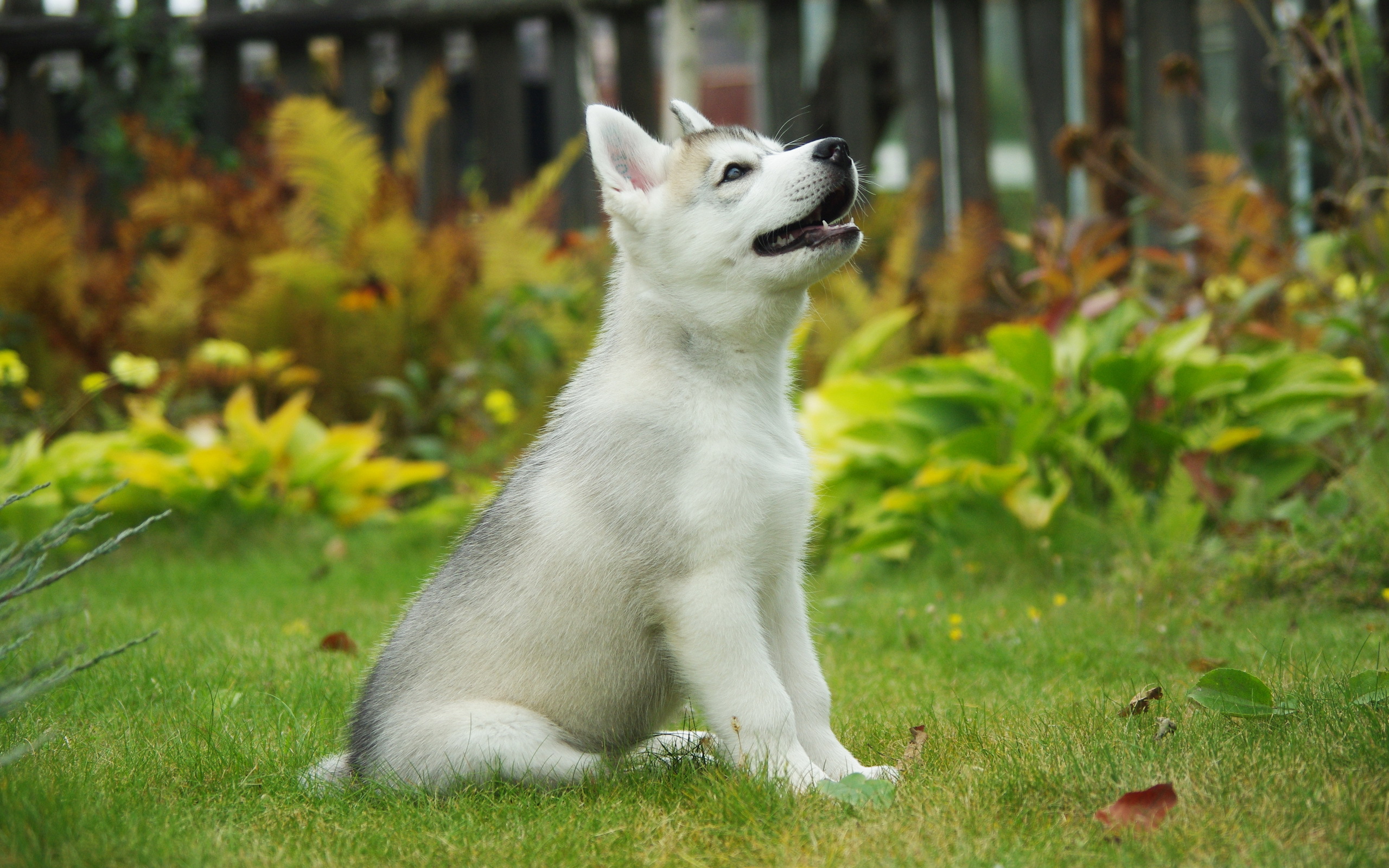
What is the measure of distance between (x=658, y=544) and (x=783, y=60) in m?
5.42

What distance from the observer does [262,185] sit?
7777 millimetres

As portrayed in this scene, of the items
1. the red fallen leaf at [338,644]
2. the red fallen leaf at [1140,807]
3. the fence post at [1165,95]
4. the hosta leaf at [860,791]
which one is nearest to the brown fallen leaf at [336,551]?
the red fallen leaf at [338,644]

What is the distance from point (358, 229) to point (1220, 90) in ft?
20.4

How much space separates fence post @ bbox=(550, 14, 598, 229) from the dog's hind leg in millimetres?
5613

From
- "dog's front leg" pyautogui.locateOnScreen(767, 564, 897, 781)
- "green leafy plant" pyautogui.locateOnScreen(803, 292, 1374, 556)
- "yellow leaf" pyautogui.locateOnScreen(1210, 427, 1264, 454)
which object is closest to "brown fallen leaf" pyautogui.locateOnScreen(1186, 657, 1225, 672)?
"green leafy plant" pyautogui.locateOnScreen(803, 292, 1374, 556)

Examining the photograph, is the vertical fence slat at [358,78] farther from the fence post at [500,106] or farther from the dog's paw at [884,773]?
the dog's paw at [884,773]

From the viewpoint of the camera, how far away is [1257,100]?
7059 millimetres

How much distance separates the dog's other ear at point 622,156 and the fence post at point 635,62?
14.6ft

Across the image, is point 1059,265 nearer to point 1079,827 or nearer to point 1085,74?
A: point 1085,74

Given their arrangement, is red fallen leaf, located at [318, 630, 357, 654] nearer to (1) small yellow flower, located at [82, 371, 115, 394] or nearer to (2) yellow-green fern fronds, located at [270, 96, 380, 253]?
(1) small yellow flower, located at [82, 371, 115, 394]

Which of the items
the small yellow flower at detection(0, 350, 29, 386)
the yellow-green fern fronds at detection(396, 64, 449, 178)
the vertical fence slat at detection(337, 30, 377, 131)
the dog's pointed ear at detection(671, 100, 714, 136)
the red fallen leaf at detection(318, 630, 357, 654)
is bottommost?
the red fallen leaf at detection(318, 630, 357, 654)

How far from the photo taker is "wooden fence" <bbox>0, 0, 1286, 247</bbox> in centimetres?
714

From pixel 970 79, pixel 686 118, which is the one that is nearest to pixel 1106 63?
pixel 970 79

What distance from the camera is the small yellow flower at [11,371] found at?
620cm
